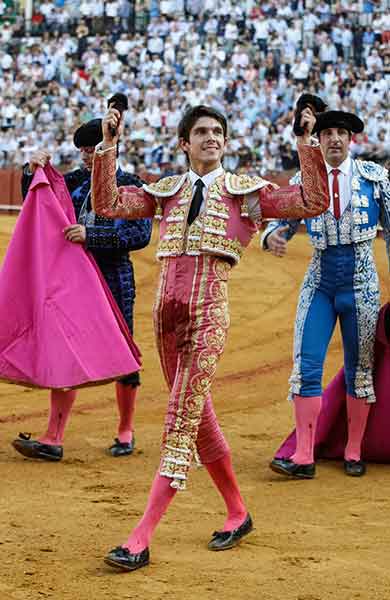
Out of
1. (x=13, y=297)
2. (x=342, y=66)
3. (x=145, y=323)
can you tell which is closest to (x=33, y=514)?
(x=13, y=297)

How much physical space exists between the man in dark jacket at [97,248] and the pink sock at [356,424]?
3.57 ft

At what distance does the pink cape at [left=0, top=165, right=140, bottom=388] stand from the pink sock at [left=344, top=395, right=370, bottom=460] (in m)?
1.09

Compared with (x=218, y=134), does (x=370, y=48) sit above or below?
above

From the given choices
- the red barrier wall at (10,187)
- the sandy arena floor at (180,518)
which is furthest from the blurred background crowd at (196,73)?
the sandy arena floor at (180,518)

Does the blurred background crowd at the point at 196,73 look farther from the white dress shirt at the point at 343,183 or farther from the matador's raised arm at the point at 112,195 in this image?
the matador's raised arm at the point at 112,195

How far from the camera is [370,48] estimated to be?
730 inches

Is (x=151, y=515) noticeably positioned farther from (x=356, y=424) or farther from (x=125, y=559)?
(x=356, y=424)

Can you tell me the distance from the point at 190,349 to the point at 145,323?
22.0 feet

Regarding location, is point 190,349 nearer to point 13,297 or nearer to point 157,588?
point 157,588

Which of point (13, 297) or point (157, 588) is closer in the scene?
point (157, 588)

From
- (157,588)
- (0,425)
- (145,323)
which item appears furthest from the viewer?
(145,323)

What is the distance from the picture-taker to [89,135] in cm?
533

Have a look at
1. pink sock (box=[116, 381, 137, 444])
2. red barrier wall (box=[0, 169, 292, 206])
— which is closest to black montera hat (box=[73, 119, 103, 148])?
pink sock (box=[116, 381, 137, 444])

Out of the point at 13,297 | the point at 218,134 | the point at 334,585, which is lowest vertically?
the point at 334,585
